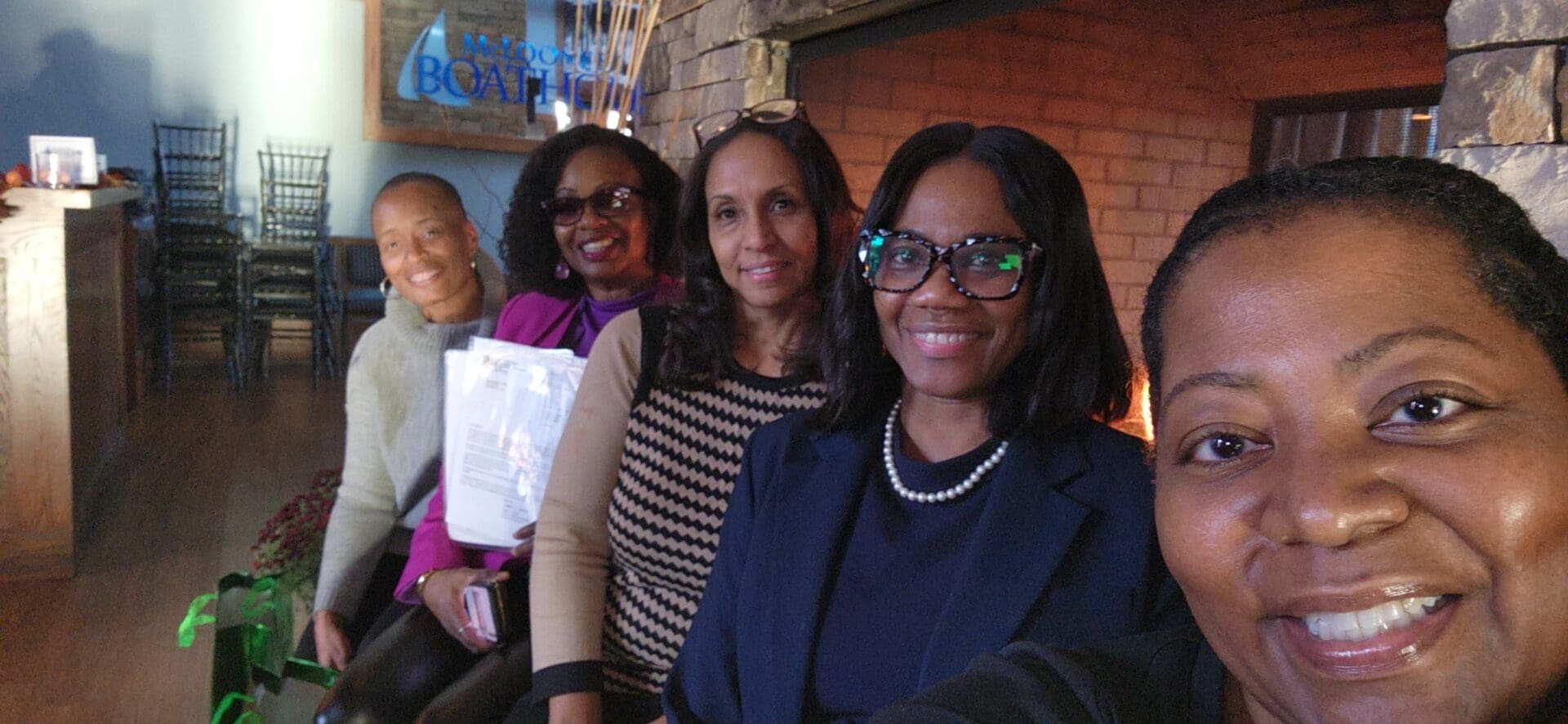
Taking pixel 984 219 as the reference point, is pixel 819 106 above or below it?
above

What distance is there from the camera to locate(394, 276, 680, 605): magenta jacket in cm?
197

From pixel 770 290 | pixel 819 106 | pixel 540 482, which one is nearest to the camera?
pixel 770 290

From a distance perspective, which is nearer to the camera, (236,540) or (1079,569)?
(1079,569)

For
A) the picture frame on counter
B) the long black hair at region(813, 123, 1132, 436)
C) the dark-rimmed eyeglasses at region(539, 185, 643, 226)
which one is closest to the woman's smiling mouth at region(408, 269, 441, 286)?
the dark-rimmed eyeglasses at region(539, 185, 643, 226)

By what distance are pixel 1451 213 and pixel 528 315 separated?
172 cm

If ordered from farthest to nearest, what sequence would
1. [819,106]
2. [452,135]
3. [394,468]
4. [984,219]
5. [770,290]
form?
[452,135], [819,106], [394,468], [770,290], [984,219]

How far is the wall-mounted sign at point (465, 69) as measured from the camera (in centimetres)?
872

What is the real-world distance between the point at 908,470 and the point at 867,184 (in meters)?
2.01

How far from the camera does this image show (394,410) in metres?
2.18

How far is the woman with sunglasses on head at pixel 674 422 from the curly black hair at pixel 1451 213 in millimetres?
939

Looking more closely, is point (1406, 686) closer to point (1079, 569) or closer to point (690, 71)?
point (1079, 569)

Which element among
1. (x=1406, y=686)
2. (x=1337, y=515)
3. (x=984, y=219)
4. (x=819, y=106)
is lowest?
(x=1406, y=686)

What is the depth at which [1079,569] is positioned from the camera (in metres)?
1.16

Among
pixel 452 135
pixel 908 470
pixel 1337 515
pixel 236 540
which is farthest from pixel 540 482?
pixel 452 135
